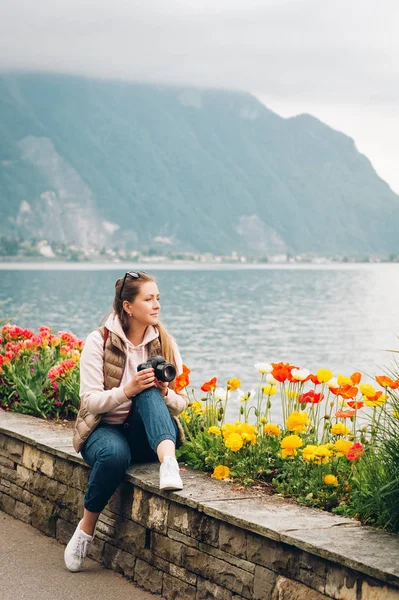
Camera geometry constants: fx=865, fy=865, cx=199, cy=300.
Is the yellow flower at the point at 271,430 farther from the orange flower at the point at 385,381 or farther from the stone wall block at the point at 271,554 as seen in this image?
the stone wall block at the point at 271,554

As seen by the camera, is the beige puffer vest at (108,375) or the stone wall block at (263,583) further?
the beige puffer vest at (108,375)

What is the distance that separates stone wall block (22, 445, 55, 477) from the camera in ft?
15.2

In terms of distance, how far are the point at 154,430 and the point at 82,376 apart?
458 mm

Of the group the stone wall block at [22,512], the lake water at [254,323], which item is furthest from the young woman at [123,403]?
the lake water at [254,323]

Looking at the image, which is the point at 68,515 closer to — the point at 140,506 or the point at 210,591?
the point at 140,506

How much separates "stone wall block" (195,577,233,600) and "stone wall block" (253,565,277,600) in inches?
6.6

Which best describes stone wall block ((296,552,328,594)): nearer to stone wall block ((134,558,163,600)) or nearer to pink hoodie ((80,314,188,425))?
stone wall block ((134,558,163,600))

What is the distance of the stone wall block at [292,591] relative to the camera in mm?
3055

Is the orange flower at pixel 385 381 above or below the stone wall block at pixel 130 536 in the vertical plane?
above

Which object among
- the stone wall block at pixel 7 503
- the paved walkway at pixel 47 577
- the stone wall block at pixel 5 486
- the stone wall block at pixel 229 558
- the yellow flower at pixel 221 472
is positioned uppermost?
the yellow flower at pixel 221 472

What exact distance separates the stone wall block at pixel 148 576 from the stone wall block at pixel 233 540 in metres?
0.48

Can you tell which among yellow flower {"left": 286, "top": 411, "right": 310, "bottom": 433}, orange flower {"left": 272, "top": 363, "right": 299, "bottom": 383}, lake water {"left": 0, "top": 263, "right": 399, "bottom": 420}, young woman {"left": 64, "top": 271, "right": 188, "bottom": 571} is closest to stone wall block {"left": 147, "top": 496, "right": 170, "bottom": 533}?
young woman {"left": 64, "top": 271, "right": 188, "bottom": 571}

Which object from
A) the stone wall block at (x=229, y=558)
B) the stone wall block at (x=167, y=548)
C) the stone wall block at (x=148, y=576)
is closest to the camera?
the stone wall block at (x=229, y=558)

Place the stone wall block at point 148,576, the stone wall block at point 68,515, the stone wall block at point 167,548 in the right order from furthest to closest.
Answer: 1. the stone wall block at point 68,515
2. the stone wall block at point 148,576
3. the stone wall block at point 167,548
